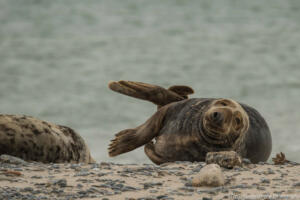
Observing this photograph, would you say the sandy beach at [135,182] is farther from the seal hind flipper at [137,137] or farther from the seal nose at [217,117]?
the seal hind flipper at [137,137]

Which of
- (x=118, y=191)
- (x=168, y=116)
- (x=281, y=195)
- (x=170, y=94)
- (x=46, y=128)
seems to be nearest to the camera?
(x=281, y=195)

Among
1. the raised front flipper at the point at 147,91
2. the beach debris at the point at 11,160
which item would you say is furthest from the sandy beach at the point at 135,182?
the raised front flipper at the point at 147,91

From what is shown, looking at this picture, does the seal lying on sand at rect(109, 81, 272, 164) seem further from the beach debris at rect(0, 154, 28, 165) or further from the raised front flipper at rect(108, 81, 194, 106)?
the beach debris at rect(0, 154, 28, 165)

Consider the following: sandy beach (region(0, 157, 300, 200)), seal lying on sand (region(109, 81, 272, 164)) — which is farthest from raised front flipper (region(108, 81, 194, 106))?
sandy beach (region(0, 157, 300, 200))

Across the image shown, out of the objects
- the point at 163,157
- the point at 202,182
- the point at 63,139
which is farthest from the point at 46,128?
the point at 202,182

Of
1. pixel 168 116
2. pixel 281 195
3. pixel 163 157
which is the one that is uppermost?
pixel 168 116

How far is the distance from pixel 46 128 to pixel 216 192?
2464mm

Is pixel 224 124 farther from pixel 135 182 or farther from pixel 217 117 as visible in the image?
pixel 135 182

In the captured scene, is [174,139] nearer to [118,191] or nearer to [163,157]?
[163,157]

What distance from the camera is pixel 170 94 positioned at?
7137 millimetres

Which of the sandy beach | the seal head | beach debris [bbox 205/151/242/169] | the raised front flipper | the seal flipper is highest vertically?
the raised front flipper

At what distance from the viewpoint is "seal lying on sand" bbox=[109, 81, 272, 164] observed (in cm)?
569

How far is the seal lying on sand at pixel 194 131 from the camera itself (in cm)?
569

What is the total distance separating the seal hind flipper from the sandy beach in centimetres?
129
